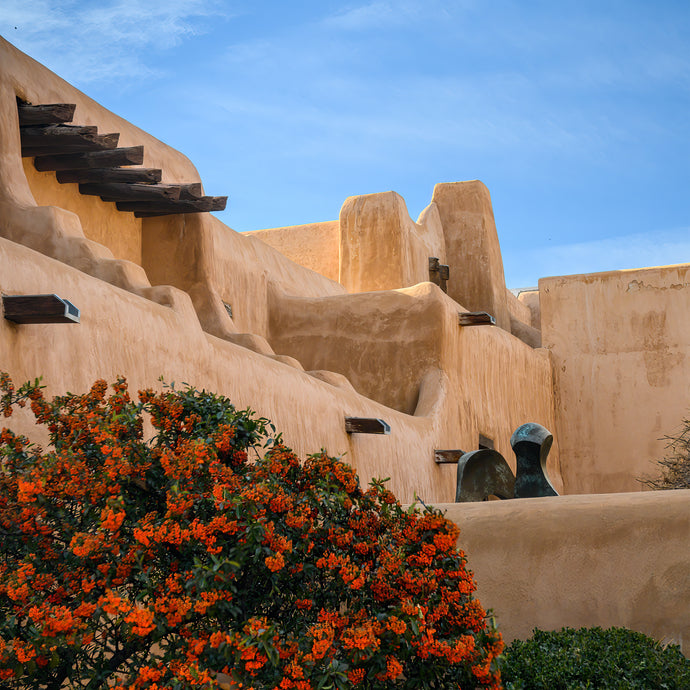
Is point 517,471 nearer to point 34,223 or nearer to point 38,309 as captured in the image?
point 38,309

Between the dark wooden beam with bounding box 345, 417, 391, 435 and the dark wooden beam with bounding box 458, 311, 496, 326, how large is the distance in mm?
5206

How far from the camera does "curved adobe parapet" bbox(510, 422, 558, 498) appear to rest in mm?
8344

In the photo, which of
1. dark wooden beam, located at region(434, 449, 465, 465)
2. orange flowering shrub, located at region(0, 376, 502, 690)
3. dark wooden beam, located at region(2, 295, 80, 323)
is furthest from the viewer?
dark wooden beam, located at region(434, 449, 465, 465)

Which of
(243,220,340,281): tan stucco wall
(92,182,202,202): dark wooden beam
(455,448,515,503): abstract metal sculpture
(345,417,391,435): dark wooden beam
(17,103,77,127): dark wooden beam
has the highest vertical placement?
(243,220,340,281): tan stucco wall

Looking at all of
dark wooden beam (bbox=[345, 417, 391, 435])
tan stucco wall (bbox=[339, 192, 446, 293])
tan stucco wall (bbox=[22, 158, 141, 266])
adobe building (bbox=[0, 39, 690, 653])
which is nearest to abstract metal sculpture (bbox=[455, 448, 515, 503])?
adobe building (bbox=[0, 39, 690, 653])

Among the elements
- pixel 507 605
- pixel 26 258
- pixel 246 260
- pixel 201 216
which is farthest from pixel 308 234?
pixel 507 605

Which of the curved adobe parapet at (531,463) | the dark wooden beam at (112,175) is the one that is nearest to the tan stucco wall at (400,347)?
the dark wooden beam at (112,175)

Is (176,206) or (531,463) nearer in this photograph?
(531,463)

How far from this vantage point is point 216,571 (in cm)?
368

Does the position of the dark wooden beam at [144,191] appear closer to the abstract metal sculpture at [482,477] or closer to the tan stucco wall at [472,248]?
the abstract metal sculpture at [482,477]

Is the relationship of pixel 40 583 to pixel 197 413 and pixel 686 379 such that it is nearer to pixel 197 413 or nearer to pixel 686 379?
pixel 197 413

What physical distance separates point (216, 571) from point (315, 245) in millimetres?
19528

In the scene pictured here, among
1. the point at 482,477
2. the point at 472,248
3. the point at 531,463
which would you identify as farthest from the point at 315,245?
the point at 531,463

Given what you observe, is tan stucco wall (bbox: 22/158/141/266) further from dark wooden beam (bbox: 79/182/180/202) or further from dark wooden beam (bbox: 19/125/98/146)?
dark wooden beam (bbox: 19/125/98/146)
